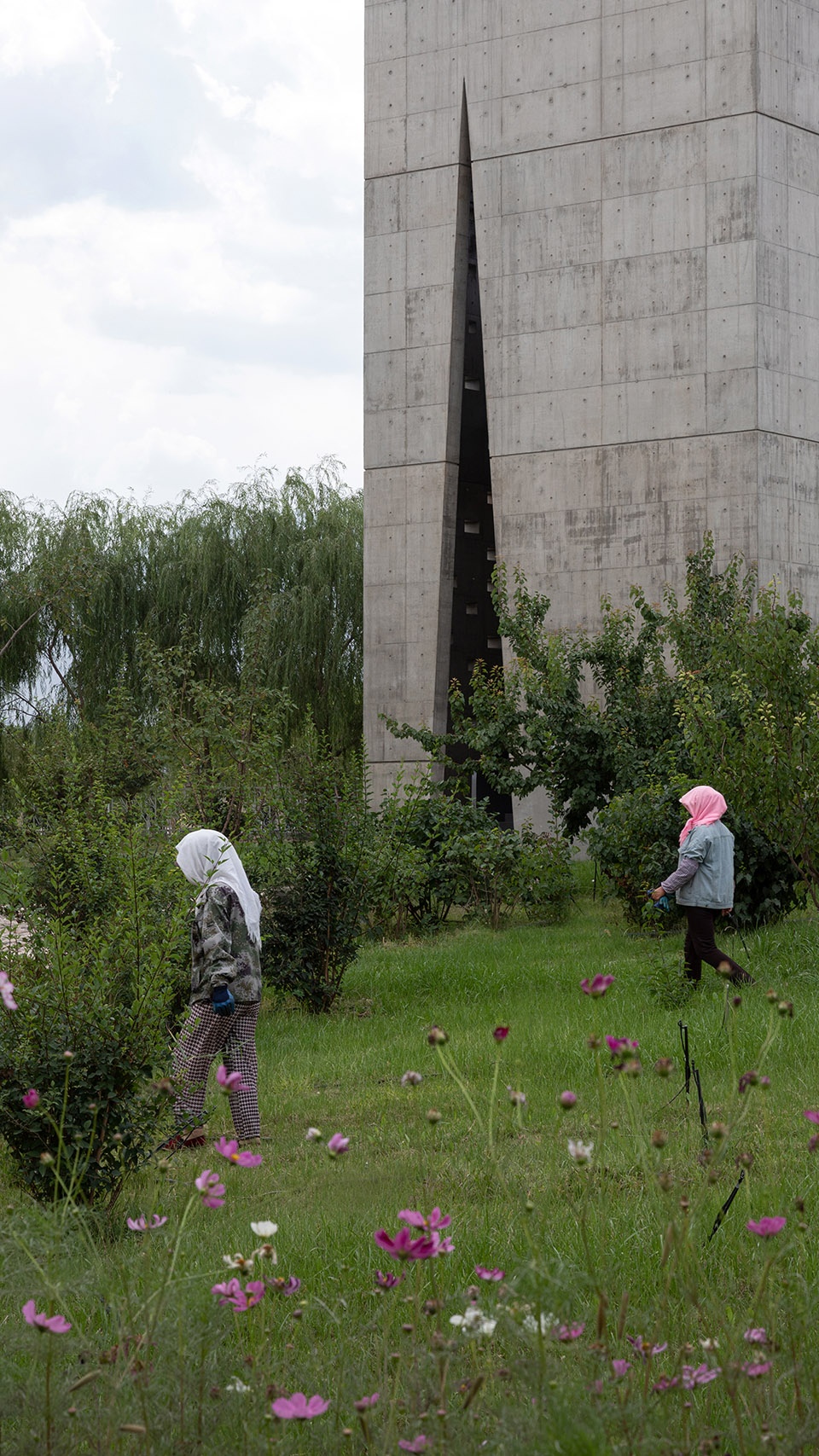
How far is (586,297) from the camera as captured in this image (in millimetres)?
25938

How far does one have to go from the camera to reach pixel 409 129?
27969 mm

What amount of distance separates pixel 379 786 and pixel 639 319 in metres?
9.35

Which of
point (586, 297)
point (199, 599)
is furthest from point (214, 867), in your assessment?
point (199, 599)

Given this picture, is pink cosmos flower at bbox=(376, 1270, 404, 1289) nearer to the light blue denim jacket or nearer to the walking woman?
the walking woman

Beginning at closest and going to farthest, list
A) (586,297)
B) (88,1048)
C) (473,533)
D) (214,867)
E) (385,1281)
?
(385,1281)
(88,1048)
(214,867)
(586,297)
(473,533)

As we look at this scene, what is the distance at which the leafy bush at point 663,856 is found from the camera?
15.0m

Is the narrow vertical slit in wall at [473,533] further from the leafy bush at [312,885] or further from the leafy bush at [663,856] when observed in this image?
the leafy bush at [312,885]

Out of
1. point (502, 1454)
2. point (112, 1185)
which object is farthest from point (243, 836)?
point (502, 1454)

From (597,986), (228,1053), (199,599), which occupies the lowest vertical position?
(228,1053)

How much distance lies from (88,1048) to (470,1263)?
5.76 ft

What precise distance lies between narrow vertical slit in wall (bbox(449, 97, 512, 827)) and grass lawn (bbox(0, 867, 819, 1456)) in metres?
19.4

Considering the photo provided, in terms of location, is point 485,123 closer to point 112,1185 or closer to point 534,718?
point 534,718

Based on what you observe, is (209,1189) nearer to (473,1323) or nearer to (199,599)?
(473,1323)

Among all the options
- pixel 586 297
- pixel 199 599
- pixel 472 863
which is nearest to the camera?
pixel 472 863
